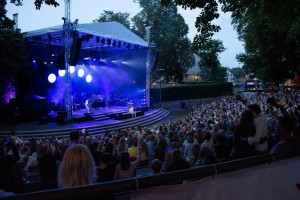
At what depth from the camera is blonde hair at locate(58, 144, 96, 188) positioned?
2340mm

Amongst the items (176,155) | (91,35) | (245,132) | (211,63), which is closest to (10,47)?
(91,35)

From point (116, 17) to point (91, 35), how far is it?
28206mm

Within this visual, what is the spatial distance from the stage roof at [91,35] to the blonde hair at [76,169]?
64.3ft

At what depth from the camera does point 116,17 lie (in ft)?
162

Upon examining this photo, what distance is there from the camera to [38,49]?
83.0ft

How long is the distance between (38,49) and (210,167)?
25.9m

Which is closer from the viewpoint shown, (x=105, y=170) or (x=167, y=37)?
(x=105, y=170)

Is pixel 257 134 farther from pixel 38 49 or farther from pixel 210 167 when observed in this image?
pixel 38 49

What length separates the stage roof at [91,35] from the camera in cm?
2212

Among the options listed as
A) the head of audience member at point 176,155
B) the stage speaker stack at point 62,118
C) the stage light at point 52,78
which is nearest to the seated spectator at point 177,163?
the head of audience member at point 176,155

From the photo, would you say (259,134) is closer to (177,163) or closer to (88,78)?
(177,163)

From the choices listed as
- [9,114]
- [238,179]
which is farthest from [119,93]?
[238,179]

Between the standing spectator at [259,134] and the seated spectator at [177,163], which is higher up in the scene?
the standing spectator at [259,134]

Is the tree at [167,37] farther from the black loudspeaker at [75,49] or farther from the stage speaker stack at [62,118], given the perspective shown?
the black loudspeaker at [75,49]
